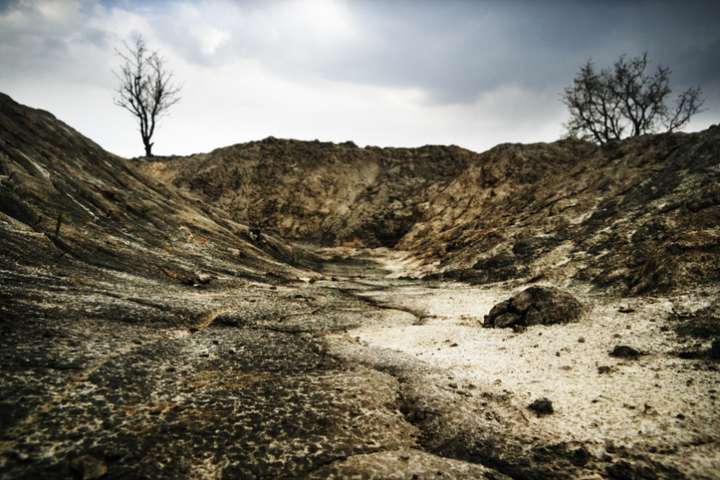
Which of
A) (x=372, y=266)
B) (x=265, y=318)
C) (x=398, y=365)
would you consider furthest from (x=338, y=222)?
(x=398, y=365)

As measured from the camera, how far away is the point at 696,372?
23.2 feet

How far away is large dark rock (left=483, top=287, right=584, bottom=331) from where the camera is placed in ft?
36.6

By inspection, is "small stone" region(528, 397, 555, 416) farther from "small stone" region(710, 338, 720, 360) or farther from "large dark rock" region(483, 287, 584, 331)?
"large dark rock" region(483, 287, 584, 331)

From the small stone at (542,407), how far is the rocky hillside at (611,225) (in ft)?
26.0

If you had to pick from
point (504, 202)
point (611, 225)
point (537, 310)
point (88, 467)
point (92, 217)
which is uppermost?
point (504, 202)

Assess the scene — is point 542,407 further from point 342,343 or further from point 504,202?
point 504,202

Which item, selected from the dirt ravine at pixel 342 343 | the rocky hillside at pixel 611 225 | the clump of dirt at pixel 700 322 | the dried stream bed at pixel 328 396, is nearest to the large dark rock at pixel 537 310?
the dirt ravine at pixel 342 343

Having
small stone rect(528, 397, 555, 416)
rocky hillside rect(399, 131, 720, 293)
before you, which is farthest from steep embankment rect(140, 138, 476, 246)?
small stone rect(528, 397, 555, 416)

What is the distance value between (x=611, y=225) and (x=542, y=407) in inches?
664

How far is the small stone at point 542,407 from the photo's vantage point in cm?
624

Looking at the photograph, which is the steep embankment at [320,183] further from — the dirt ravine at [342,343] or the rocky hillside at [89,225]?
the dirt ravine at [342,343]

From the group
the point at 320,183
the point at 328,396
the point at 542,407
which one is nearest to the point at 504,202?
the point at 320,183

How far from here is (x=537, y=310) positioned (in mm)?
11422

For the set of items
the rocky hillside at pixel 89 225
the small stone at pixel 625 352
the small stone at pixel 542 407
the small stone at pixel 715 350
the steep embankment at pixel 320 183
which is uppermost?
the steep embankment at pixel 320 183
